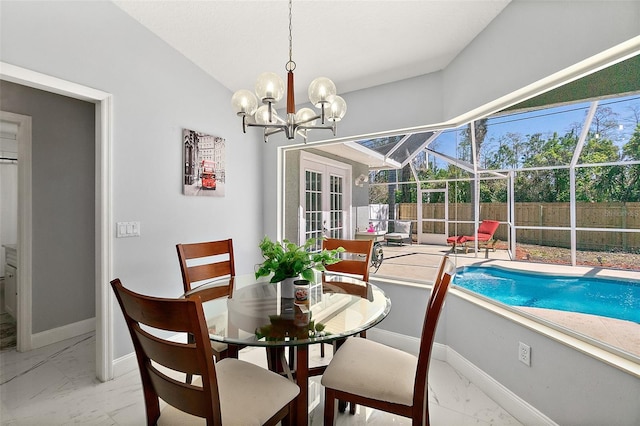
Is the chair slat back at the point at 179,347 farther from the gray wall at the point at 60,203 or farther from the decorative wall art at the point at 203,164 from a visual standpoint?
the gray wall at the point at 60,203

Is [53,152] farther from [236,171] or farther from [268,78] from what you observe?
[268,78]

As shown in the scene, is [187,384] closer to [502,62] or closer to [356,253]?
[356,253]

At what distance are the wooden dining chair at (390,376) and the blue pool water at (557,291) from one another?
85cm

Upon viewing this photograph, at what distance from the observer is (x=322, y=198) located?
12.3 feet

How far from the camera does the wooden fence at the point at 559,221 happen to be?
4.71 ft

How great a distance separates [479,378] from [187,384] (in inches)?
80.4

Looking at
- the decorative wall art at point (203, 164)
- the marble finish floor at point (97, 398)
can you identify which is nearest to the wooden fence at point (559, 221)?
the marble finish floor at point (97, 398)

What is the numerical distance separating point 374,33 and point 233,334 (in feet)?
7.25

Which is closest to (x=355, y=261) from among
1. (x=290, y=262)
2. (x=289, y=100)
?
(x=290, y=262)

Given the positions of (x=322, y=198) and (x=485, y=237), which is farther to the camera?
(x=322, y=198)

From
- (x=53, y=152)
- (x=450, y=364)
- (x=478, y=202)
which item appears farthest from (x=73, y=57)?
(x=450, y=364)

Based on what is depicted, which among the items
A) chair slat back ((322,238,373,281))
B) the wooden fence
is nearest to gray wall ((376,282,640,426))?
the wooden fence

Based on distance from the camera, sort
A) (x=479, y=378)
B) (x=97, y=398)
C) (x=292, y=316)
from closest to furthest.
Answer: (x=292, y=316), (x=97, y=398), (x=479, y=378)

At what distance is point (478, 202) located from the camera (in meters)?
2.39
